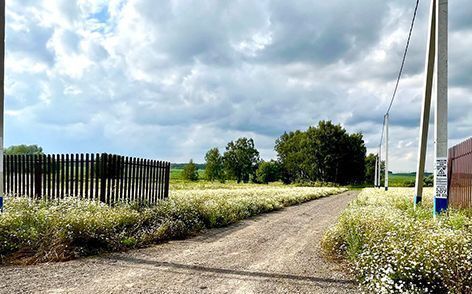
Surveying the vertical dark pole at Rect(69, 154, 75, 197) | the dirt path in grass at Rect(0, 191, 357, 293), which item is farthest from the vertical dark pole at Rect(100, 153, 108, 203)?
the dirt path in grass at Rect(0, 191, 357, 293)

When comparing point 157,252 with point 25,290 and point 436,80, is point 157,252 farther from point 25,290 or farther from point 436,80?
point 436,80

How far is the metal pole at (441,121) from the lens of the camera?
9164 millimetres

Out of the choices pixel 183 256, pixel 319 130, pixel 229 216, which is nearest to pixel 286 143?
pixel 319 130

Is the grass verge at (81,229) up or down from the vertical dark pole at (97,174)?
down

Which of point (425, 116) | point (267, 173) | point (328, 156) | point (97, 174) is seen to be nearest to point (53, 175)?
point (97, 174)

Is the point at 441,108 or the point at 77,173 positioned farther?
the point at 77,173

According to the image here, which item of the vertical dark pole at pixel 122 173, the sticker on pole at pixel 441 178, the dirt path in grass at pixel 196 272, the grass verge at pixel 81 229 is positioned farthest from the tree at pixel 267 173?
the sticker on pole at pixel 441 178

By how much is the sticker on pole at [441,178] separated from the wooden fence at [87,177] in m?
9.17

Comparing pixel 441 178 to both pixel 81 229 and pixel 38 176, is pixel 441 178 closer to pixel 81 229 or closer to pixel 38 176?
pixel 81 229

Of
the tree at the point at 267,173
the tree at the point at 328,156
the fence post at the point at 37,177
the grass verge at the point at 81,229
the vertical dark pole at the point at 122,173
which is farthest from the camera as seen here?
the tree at the point at 267,173

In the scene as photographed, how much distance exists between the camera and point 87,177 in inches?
519

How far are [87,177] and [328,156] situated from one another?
236 feet

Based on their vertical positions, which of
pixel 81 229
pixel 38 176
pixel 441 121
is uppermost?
pixel 441 121

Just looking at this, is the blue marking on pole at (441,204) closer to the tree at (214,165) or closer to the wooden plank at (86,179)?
the wooden plank at (86,179)
